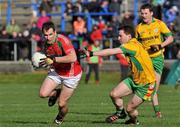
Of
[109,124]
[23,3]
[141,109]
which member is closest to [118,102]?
Result: [109,124]

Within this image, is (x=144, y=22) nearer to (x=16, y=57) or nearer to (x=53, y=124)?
(x=53, y=124)

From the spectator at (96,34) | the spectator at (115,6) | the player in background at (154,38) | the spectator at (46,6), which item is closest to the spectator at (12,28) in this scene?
the spectator at (46,6)

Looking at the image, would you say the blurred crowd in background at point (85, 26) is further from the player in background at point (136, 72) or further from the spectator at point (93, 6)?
the player in background at point (136, 72)

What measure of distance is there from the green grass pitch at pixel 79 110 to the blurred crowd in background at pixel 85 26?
267 inches

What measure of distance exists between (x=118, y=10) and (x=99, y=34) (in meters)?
2.85

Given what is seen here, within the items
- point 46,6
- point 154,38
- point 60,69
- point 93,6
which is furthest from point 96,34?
point 60,69

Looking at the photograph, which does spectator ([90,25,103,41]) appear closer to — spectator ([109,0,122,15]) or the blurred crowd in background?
the blurred crowd in background

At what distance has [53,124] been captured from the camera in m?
13.2

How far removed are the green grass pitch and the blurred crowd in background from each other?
6794 millimetres

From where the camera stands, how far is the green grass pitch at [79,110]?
13641mm

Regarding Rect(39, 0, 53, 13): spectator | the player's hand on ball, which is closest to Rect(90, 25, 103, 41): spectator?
Rect(39, 0, 53, 13): spectator

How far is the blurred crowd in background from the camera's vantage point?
32.4 metres

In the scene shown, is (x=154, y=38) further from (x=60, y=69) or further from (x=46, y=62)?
(x=46, y=62)

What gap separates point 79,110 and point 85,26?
1709 cm
